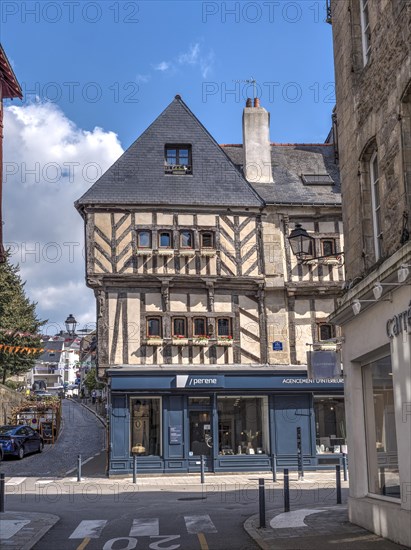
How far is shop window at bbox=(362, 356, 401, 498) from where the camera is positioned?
10.7 metres

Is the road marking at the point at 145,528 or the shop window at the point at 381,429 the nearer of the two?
the shop window at the point at 381,429

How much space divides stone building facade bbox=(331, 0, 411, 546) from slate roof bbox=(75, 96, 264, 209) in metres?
12.5

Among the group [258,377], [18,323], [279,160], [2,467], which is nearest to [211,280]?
[258,377]

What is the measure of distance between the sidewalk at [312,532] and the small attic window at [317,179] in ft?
51.3

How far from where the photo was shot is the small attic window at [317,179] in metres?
27.5

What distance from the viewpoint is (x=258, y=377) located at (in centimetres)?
2442

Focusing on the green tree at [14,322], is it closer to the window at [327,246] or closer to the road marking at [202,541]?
the window at [327,246]

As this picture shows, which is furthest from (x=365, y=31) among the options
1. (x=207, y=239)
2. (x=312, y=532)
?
(x=207, y=239)

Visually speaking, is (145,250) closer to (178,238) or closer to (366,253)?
(178,238)

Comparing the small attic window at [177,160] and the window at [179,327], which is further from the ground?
the small attic window at [177,160]

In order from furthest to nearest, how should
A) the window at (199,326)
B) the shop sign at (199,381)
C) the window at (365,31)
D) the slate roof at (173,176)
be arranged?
the slate roof at (173,176) < the window at (199,326) < the shop sign at (199,381) < the window at (365,31)

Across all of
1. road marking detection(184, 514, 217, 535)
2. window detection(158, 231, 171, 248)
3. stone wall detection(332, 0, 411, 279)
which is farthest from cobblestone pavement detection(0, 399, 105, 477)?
stone wall detection(332, 0, 411, 279)

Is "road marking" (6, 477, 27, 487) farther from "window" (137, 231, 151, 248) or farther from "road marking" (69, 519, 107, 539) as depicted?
"window" (137, 231, 151, 248)

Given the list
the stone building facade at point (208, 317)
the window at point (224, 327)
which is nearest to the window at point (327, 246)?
the stone building facade at point (208, 317)
